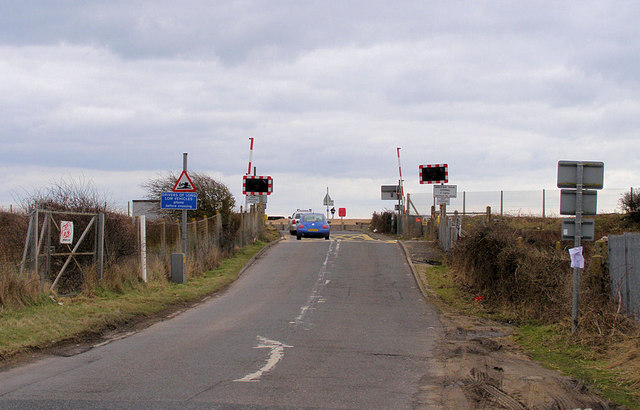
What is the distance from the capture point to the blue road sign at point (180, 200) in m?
19.2

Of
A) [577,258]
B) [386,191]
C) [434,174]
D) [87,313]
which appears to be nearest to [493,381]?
[577,258]

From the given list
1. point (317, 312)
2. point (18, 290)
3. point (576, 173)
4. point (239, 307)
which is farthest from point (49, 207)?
point (576, 173)

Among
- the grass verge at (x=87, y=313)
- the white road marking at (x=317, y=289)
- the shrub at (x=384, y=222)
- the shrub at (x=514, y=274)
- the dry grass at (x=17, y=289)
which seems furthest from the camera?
the shrub at (x=384, y=222)

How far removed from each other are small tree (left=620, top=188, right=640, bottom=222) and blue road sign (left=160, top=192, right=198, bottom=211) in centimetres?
1942

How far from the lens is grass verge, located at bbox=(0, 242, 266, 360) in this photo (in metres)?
10.2

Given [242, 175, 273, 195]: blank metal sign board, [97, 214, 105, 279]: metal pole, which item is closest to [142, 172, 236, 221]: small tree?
[242, 175, 273, 195]: blank metal sign board

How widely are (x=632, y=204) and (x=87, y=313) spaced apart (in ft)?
78.7

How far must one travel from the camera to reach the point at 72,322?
38.5 ft

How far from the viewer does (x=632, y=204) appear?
92.6 ft

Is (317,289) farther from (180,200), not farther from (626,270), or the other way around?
(626,270)

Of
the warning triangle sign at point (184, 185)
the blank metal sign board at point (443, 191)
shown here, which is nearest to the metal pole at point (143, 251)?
the warning triangle sign at point (184, 185)

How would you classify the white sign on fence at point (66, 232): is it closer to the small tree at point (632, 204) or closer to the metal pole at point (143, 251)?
the metal pole at point (143, 251)

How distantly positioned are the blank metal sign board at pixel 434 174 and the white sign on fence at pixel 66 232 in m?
18.6

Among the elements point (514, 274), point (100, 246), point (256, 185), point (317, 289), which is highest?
point (256, 185)
